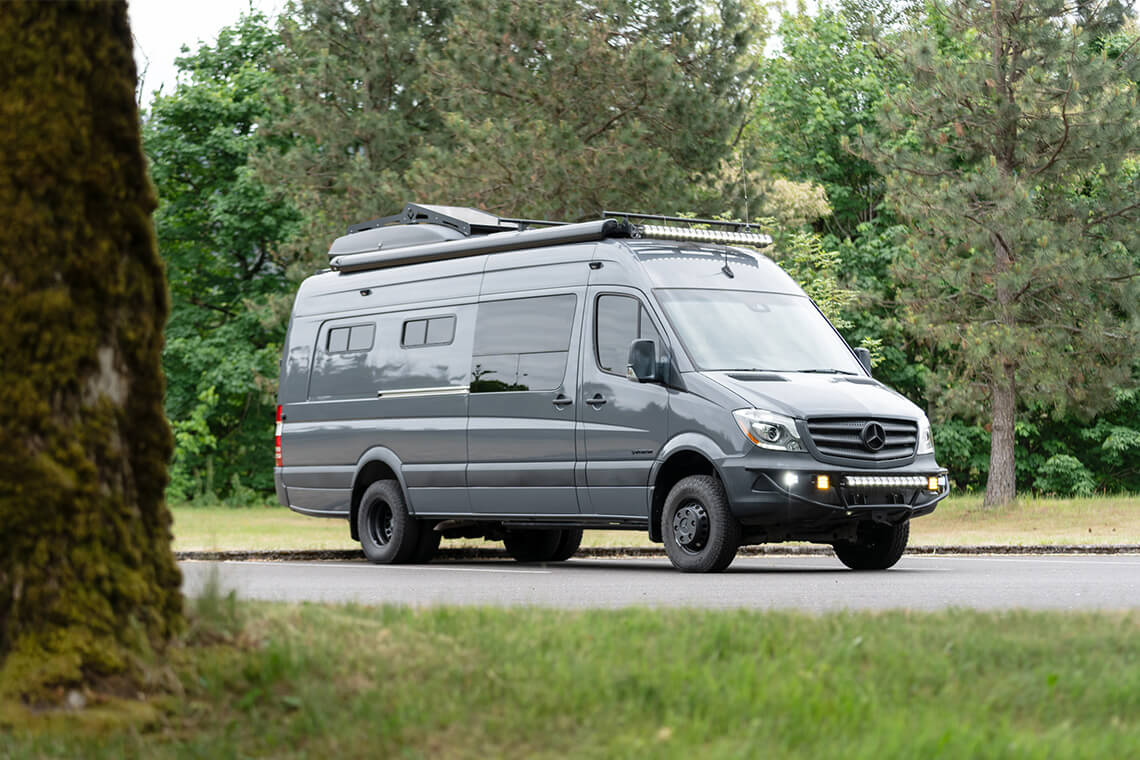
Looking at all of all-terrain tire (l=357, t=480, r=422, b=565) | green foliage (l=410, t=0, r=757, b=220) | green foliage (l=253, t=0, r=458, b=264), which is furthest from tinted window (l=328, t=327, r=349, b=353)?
green foliage (l=253, t=0, r=458, b=264)

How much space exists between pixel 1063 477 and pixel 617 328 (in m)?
30.8

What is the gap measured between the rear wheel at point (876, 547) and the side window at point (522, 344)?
9.65 ft

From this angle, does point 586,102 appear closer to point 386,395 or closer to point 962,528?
point 962,528

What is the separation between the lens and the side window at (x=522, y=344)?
14.5 m

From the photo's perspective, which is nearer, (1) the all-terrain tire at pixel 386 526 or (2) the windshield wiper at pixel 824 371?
(2) the windshield wiper at pixel 824 371

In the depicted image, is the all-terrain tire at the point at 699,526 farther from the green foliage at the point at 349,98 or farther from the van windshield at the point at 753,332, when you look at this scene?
the green foliage at the point at 349,98

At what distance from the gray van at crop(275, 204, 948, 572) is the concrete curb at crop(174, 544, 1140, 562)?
0.74 metres

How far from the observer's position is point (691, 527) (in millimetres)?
13461

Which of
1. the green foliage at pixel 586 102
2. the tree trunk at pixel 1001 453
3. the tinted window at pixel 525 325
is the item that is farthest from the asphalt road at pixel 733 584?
the tree trunk at pixel 1001 453

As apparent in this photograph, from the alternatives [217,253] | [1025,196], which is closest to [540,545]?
[1025,196]

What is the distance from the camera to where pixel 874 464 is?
13.3m

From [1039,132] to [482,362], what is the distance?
16758mm

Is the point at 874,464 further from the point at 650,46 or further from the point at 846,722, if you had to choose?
the point at 650,46

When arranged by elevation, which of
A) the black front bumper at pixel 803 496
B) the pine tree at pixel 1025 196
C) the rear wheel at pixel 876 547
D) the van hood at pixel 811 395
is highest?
the pine tree at pixel 1025 196
